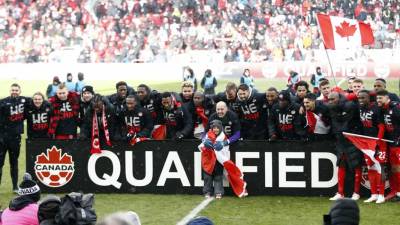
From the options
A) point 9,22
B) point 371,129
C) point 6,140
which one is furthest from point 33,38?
point 371,129

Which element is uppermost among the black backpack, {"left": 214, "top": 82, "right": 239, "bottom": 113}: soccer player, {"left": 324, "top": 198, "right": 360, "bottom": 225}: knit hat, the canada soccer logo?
{"left": 214, "top": 82, "right": 239, "bottom": 113}: soccer player

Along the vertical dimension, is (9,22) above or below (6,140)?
above

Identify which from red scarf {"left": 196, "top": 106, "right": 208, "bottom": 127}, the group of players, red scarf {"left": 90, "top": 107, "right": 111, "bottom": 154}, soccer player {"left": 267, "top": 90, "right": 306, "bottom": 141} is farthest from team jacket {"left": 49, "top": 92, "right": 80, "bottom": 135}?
soccer player {"left": 267, "top": 90, "right": 306, "bottom": 141}

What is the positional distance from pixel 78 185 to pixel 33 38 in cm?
2637

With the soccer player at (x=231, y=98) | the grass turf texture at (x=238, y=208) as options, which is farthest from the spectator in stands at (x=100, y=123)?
the soccer player at (x=231, y=98)

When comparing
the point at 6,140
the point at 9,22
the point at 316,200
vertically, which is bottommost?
the point at 316,200

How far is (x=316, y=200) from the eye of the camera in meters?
11.5

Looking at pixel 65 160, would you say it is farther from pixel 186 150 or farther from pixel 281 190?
pixel 281 190

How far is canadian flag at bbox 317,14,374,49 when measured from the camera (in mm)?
15086

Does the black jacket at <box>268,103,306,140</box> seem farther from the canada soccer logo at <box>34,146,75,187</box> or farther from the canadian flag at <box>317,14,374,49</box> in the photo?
the canadian flag at <box>317,14,374,49</box>

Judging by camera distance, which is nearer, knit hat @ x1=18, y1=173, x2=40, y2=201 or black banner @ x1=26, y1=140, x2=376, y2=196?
knit hat @ x1=18, y1=173, x2=40, y2=201

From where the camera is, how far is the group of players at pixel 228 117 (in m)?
11.2

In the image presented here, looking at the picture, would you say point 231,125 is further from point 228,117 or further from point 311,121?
point 311,121

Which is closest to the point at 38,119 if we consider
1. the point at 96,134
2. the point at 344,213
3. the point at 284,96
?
the point at 96,134
